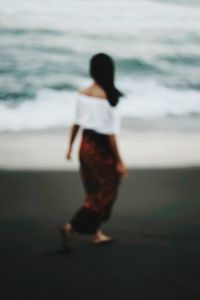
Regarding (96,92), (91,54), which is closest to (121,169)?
(96,92)

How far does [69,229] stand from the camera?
3100 mm

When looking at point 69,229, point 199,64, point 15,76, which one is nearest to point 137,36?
point 199,64

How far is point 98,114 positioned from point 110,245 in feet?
2.53

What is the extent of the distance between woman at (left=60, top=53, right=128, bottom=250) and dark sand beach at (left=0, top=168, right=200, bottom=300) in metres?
0.19

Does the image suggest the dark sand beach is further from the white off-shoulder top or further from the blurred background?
the white off-shoulder top

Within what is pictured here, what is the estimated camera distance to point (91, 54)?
410 cm

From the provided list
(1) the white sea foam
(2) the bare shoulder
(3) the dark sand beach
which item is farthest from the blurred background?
(2) the bare shoulder

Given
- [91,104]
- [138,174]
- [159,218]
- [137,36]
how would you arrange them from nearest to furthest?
[91,104]
[159,218]
[138,174]
[137,36]

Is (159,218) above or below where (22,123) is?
below

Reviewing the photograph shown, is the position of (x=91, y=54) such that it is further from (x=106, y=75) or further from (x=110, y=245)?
(x=110, y=245)

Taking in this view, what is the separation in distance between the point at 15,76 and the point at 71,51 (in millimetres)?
461

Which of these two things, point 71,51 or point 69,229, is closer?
point 69,229

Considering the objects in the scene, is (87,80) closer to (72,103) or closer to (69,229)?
(72,103)

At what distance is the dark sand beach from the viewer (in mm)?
2678
